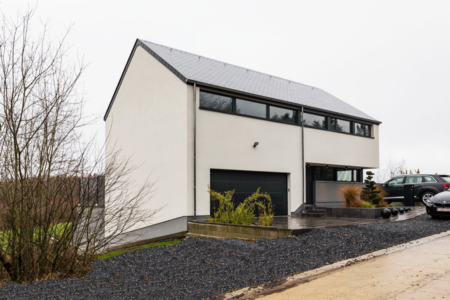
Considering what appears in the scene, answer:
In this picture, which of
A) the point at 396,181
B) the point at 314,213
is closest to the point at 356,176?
the point at 396,181

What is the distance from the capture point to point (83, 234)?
593 centimetres

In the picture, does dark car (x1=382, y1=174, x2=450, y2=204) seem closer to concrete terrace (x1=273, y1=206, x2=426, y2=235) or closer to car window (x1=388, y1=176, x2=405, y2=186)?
car window (x1=388, y1=176, x2=405, y2=186)

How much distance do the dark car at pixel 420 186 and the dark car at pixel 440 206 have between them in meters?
3.60

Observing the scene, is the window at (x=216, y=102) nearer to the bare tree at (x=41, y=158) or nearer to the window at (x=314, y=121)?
the window at (x=314, y=121)

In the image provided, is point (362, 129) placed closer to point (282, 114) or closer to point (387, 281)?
point (282, 114)

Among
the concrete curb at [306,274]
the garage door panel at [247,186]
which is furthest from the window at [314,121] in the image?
the concrete curb at [306,274]

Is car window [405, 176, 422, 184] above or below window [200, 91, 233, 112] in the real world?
below

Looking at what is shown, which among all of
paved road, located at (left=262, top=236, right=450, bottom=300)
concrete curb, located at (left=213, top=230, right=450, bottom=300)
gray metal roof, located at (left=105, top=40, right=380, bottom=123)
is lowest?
concrete curb, located at (left=213, top=230, right=450, bottom=300)

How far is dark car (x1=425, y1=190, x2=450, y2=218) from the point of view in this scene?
37.4 ft

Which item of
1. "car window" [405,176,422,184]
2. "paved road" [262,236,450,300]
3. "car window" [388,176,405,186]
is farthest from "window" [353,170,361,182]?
"paved road" [262,236,450,300]

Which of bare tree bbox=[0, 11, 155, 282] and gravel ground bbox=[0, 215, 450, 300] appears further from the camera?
bare tree bbox=[0, 11, 155, 282]

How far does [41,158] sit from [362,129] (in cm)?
1676

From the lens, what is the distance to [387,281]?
494 cm

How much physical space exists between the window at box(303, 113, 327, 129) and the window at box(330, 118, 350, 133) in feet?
2.05
